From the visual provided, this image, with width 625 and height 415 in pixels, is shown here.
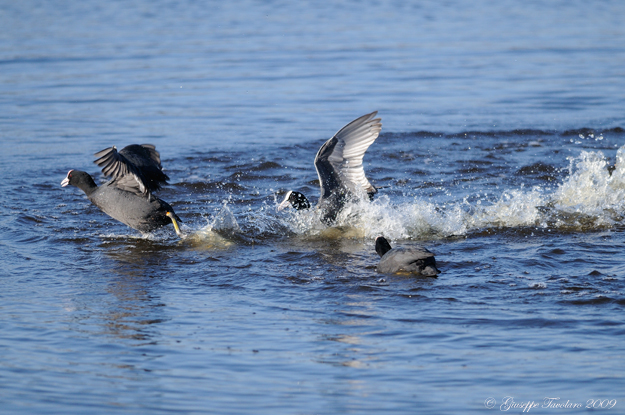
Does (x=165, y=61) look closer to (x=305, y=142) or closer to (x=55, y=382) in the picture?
(x=305, y=142)

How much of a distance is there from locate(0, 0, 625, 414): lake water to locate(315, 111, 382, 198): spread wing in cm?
24

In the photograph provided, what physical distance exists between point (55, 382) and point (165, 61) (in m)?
11.0

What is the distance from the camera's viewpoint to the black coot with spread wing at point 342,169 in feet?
19.8

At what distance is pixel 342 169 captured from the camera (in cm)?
614

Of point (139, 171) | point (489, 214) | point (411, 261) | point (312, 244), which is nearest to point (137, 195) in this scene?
point (139, 171)

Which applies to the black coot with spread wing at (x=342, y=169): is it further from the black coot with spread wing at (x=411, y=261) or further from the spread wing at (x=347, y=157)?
the black coot with spread wing at (x=411, y=261)

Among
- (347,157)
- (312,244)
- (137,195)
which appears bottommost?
(312,244)

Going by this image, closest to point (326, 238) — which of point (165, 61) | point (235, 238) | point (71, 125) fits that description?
point (235, 238)

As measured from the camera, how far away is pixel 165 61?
13.7 m

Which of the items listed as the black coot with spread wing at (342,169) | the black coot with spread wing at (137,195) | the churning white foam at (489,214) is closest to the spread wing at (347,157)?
the black coot with spread wing at (342,169)

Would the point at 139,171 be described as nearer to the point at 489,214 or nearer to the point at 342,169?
the point at 342,169

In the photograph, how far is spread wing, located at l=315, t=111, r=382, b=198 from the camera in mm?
6016

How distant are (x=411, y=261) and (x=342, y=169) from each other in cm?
168

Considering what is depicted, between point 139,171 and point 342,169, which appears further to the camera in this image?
point 342,169
